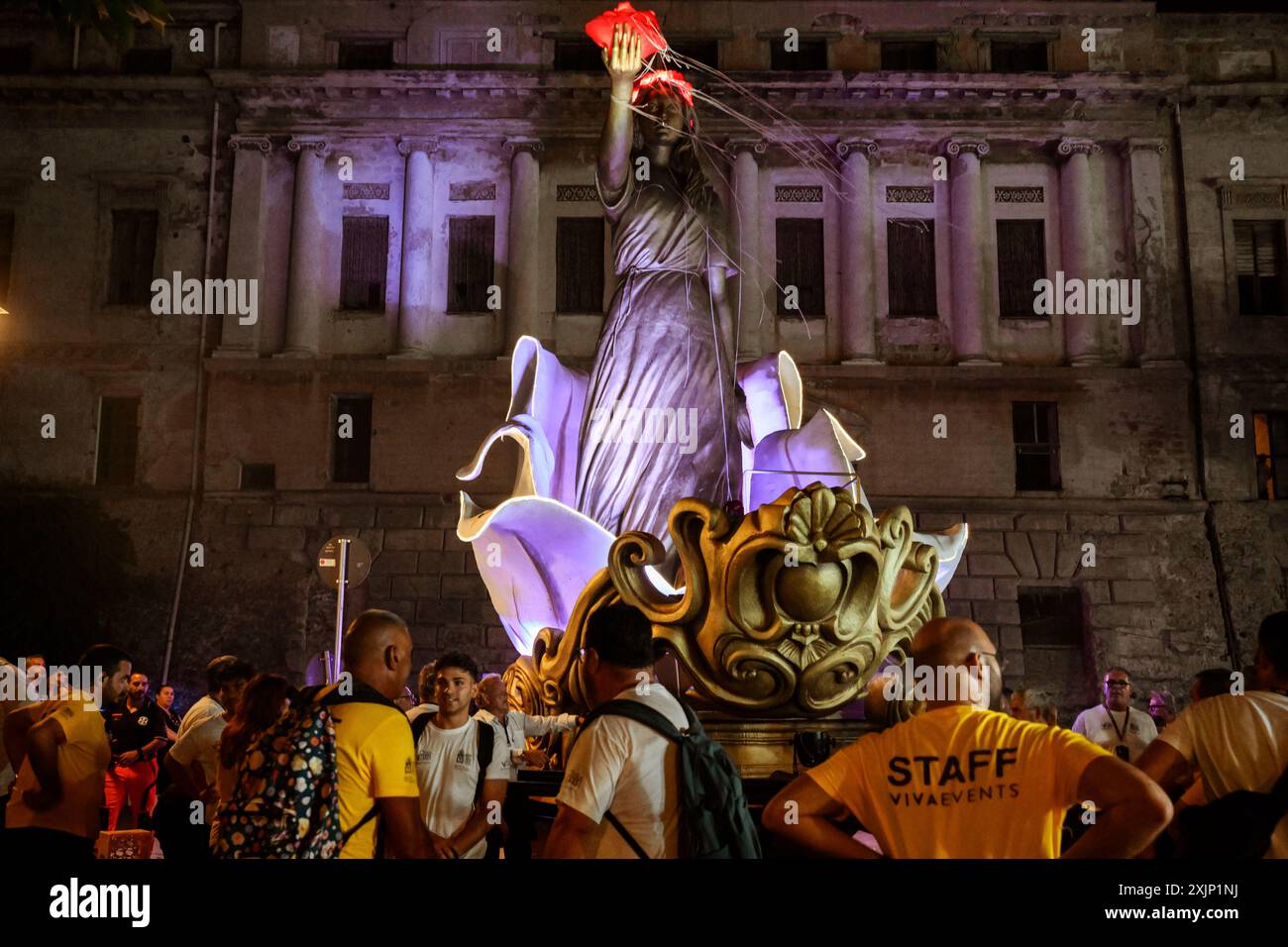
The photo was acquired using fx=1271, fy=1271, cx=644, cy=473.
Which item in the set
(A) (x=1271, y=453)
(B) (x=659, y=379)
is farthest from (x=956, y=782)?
(A) (x=1271, y=453)


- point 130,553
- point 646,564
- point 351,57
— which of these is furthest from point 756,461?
point 351,57

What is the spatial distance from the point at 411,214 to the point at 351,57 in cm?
357

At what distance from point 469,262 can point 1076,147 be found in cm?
1146

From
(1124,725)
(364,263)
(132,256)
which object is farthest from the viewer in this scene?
(132,256)

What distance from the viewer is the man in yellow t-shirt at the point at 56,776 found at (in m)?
5.39

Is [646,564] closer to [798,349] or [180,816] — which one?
[180,816]

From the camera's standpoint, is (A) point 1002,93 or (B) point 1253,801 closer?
(B) point 1253,801

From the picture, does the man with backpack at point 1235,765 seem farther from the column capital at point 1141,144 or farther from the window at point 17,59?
the window at point 17,59

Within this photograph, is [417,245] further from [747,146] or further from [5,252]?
[5,252]

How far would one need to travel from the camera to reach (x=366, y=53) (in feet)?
79.7

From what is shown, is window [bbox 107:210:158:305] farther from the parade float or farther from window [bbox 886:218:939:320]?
the parade float

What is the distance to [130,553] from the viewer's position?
22.4 meters

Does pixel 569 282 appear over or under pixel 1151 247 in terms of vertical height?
under
